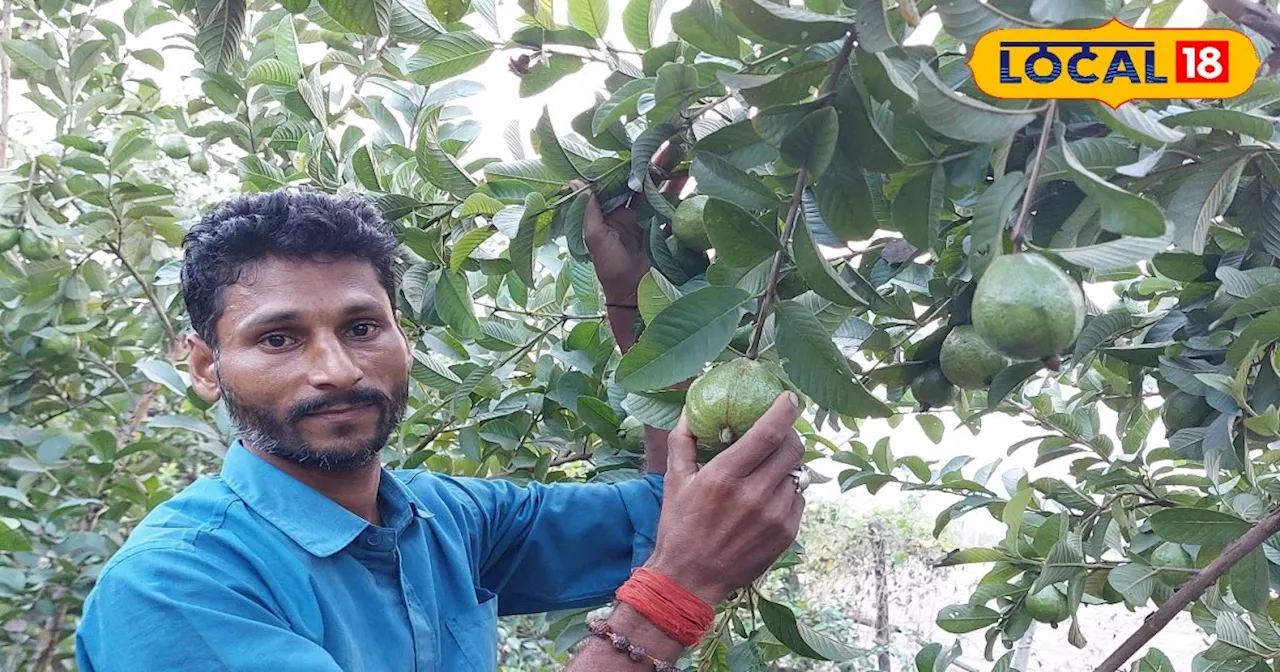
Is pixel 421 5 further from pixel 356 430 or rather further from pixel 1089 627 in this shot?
pixel 1089 627

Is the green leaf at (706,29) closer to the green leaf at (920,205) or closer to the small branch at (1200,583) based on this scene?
the green leaf at (920,205)

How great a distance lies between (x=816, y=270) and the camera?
3.15 feet

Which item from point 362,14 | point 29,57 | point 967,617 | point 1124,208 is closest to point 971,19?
point 1124,208

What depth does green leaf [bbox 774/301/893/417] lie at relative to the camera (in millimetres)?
987

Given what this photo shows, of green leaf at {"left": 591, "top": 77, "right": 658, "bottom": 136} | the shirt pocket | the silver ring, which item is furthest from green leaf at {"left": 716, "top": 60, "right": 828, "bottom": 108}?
the shirt pocket

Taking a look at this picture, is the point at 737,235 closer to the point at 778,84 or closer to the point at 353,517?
the point at 778,84

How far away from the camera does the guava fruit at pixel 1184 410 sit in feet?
4.60

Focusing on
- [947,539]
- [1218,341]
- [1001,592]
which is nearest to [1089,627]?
[947,539]

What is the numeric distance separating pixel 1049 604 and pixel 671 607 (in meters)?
0.76

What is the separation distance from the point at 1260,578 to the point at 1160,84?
2.81 ft

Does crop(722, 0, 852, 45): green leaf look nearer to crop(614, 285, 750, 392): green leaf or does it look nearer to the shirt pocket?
crop(614, 285, 750, 392): green leaf

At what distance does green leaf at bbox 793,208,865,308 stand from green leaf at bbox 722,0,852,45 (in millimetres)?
172

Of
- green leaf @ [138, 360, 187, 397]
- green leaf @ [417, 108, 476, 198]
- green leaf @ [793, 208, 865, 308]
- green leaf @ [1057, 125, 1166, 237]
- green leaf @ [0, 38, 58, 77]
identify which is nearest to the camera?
green leaf @ [1057, 125, 1166, 237]

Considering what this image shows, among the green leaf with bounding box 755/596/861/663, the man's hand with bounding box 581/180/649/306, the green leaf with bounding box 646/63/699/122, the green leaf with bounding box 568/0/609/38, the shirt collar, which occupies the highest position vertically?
the green leaf with bounding box 568/0/609/38
